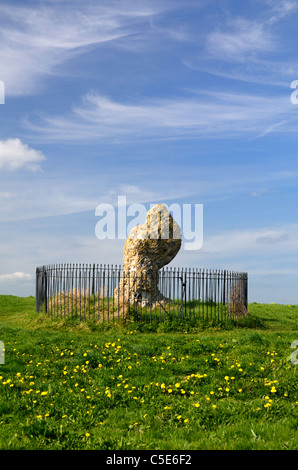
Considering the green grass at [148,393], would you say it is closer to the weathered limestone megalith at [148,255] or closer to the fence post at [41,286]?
the weathered limestone megalith at [148,255]

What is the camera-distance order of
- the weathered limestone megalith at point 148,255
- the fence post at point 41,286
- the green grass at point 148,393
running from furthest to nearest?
1. the fence post at point 41,286
2. the weathered limestone megalith at point 148,255
3. the green grass at point 148,393

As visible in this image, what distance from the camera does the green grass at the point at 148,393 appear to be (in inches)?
285

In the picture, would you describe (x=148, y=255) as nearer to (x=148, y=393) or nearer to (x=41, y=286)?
(x=41, y=286)

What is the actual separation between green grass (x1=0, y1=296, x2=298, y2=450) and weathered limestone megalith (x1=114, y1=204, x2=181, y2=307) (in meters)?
5.11

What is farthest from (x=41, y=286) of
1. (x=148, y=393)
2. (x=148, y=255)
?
(x=148, y=393)

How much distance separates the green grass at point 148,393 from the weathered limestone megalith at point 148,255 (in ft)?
16.7

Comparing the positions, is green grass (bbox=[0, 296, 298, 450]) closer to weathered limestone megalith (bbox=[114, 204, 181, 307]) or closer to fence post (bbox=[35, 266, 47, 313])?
weathered limestone megalith (bbox=[114, 204, 181, 307])

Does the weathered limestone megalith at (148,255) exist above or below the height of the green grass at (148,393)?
above

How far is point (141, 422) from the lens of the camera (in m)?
7.95

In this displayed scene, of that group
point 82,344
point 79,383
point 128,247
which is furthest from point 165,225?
point 79,383

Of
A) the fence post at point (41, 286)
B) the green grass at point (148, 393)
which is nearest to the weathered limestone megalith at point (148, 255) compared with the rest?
the fence post at point (41, 286)

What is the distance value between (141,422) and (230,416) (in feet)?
5.53

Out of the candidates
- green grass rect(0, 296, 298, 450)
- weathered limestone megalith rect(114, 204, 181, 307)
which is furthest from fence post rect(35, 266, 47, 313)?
green grass rect(0, 296, 298, 450)
